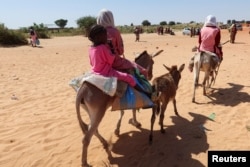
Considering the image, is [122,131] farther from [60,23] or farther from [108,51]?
[60,23]

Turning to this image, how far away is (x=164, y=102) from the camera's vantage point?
6633 mm

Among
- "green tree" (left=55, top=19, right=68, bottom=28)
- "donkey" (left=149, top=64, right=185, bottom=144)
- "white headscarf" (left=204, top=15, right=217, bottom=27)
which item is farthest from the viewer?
"green tree" (left=55, top=19, right=68, bottom=28)

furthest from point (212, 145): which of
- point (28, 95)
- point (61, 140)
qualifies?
point (28, 95)

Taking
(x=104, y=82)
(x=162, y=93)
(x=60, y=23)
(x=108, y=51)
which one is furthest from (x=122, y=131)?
(x=60, y=23)

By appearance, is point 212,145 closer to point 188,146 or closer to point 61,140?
point 188,146

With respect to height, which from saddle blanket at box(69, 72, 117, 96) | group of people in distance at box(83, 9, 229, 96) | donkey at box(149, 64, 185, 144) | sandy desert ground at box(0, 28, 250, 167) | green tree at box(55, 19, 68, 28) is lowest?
green tree at box(55, 19, 68, 28)

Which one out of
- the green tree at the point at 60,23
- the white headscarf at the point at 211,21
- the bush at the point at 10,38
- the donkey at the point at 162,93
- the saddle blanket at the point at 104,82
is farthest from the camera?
the green tree at the point at 60,23

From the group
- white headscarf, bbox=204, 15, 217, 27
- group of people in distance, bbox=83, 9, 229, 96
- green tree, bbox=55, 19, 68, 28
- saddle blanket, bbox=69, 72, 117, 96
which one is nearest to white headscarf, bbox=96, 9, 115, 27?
group of people in distance, bbox=83, 9, 229, 96

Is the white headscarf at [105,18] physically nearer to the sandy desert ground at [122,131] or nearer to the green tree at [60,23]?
the sandy desert ground at [122,131]

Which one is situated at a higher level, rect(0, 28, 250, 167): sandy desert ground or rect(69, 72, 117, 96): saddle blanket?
rect(69, 72, 117, 96): saddle blanket

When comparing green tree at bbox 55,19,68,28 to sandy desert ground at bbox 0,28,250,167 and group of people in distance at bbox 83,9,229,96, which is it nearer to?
sandy desert ground at bbox 0,28,250,167

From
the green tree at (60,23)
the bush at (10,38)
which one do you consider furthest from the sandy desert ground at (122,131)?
the green tree at (60,23)

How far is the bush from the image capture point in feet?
98.5

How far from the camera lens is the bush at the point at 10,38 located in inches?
1182
